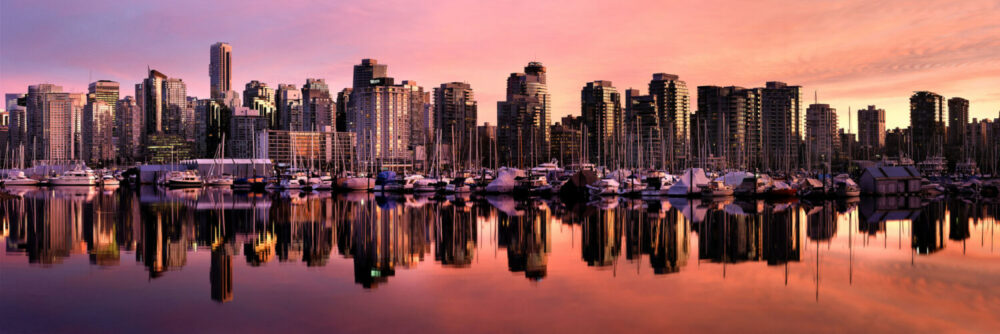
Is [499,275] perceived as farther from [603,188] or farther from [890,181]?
[890,181]

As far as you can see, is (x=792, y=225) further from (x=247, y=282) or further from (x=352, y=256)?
(x=247, y=282)

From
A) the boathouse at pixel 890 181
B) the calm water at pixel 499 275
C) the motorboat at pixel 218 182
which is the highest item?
the boathouse at pixel 890 181

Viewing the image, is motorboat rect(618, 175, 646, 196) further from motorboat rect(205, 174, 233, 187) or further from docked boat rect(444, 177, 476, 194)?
motorboat rect(205, 174, 233, 187)

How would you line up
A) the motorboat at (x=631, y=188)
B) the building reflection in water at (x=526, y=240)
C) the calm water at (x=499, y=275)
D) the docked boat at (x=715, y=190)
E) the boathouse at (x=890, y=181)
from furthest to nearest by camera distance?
the boathouse at (x=890, y=181), the motorboat at (x=631, y=188), the docked boat at (x=715, y=190), the building reflection in water at (x=526, y=240), the calm water at (x=499, y=275)

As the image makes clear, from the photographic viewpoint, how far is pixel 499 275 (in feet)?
89.6

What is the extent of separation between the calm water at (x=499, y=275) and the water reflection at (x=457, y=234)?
0.22 metres

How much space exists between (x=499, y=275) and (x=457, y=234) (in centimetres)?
1517

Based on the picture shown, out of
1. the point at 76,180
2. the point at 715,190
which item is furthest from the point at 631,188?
the point at 76,180

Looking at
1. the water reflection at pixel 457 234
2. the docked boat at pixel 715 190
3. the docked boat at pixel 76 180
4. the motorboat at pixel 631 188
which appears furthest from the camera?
the docked boat at pixel 76 180

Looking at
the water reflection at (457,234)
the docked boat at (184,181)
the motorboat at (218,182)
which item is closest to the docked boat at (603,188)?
the water reflection at (457,234)

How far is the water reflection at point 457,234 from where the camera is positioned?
31.1 metres

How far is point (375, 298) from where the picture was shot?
74.0ft

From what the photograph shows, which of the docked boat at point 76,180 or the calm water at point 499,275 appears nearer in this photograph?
the calm water at point 499,275

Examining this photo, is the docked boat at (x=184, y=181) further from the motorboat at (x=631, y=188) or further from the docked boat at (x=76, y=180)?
the motorboat at (x=631, y=188)
